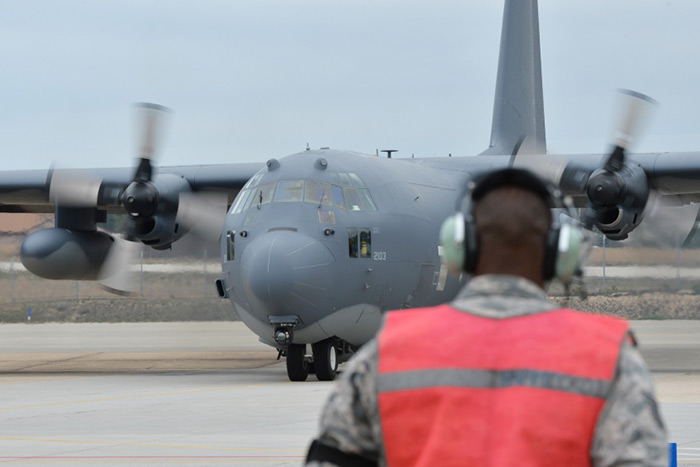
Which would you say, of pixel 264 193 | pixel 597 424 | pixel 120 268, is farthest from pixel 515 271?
pixel 120 268

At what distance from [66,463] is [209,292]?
15.1 m

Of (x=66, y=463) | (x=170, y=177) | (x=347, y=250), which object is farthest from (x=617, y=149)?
(x=66, y=463)

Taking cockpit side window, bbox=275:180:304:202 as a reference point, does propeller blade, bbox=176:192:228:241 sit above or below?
below

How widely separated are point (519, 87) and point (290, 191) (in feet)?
33.2

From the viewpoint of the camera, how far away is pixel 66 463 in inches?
386

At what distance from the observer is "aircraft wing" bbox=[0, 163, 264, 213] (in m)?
23.1

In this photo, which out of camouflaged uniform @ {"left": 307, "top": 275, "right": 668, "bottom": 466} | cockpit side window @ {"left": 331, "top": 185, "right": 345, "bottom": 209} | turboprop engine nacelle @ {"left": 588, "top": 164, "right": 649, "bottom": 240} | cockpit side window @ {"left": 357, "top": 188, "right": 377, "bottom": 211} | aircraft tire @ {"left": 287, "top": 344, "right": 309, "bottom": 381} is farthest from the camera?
turboprop engine nacelle @ {"left": 588, "top": 164, "right": 649, "bottom": 240}

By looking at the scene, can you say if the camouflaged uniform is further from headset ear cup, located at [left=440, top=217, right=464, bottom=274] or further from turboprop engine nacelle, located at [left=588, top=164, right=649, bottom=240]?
turboprop engine nacelle, located at [left=588, top=164, right=649, bottom=240]

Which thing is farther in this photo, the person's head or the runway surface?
the runway surface

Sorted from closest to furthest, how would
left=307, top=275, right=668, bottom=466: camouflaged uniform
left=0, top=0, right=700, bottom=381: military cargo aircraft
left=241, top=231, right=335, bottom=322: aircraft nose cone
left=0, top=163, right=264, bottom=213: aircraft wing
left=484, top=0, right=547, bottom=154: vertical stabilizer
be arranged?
left=307, top=275, right=668, bottom=466: camouflaged uniform, left=241, top=231, right=335, bottom=322: aircraft nose cone, left=0, top=0, right=700, bottom=381: military cargo aircraft, left=0, top=163, right=264, bottom=213: aircraft wing, left=484, top=0, right=547, bottom=154: vertical stabilizer

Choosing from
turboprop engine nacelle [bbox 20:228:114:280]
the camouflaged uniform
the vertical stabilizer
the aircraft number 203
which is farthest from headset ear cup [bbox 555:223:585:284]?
the vertical stabilizer

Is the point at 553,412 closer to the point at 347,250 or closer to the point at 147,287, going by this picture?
the point at 347,250

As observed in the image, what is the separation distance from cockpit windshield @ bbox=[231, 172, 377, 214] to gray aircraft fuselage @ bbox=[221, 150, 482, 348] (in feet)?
0.04

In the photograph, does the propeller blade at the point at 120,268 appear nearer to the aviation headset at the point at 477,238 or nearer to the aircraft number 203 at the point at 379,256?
the aircraft number 203 at the point at 379,256
